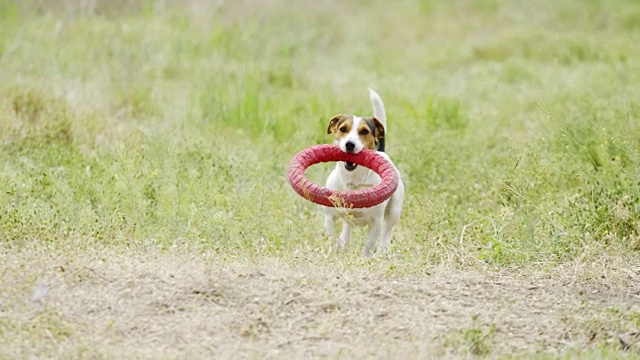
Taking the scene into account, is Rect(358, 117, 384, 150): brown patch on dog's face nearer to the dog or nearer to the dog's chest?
the dog

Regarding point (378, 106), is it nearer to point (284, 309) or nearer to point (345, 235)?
point (345, 235)

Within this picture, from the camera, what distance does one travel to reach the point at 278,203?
7379mm

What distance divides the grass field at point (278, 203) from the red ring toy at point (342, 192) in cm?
26

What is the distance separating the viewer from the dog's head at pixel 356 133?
23.5 ft

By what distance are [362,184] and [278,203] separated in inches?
23.6

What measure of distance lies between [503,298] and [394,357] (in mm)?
1068

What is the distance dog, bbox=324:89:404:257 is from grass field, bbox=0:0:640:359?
144 mm

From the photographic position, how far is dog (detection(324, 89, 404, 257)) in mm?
7184

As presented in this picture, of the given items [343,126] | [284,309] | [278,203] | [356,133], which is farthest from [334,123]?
[284,309]

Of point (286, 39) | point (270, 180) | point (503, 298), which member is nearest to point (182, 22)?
point (286, 39)

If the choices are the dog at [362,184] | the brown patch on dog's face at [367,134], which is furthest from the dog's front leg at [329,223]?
the brown patch on dog's face at [367,134]

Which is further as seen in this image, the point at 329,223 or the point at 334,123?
the point at 334,123

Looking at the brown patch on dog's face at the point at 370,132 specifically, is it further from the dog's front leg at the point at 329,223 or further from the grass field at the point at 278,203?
the grass field at the point at 278,203

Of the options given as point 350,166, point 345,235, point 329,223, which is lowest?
point 345,235
